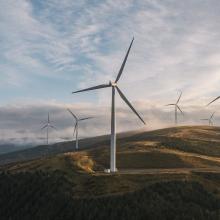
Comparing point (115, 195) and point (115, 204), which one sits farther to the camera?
point (115, 195)

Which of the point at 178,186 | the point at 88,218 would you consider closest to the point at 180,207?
the point at 178,186

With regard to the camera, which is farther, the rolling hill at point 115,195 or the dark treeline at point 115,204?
the rolling hill at point 115,195

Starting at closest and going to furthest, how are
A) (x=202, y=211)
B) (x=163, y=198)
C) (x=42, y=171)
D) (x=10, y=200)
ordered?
(x=202, y=211), (x=163, y=198), (x=10, y=200), (x=42, y=171)

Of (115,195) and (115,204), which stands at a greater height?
(115,195)

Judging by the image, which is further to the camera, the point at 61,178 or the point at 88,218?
the point at 61,178

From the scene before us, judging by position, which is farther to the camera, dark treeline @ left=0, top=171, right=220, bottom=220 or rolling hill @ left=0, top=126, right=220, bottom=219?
rolling hill @ left=0, top=126, right=220, bottom=219

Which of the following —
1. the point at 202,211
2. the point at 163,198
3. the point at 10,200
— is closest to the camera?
the point at 202,211

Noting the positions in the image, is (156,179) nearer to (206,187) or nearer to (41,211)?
(206,187)
